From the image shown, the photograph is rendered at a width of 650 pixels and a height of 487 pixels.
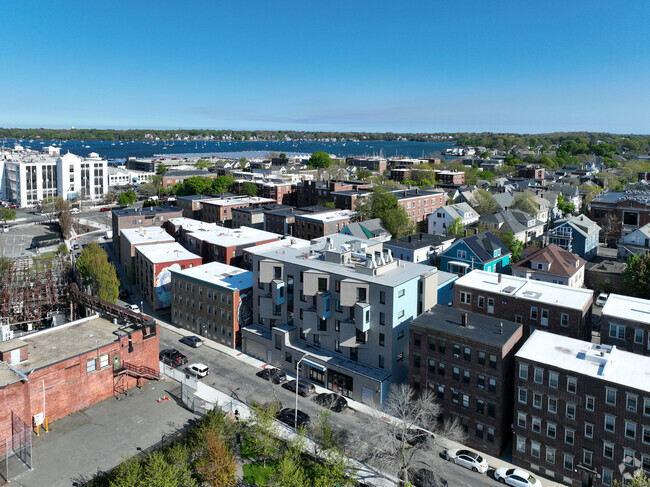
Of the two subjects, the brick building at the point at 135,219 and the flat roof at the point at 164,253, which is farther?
the brick building at the point at 135,219

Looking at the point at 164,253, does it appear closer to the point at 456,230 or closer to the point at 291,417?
the point at 291,417

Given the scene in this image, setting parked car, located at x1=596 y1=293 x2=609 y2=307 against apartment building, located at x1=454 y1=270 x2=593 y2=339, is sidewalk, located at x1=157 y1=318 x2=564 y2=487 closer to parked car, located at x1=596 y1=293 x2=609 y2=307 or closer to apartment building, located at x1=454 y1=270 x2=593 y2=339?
apartment building, located at x1=454 y1=270 x2=593 y2=339

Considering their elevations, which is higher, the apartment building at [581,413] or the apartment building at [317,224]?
the apartment building at [317,224]

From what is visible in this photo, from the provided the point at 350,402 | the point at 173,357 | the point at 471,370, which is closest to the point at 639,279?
the point at 471,370

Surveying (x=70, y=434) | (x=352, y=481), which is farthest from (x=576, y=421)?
(x=70, y=434)

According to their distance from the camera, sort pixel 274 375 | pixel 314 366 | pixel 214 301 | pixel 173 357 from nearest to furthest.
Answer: pixel 314 366 < pixel 274 375 < pixel 173 357 < pixel 214 301

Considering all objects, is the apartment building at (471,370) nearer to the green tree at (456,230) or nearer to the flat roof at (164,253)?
the flat roof at (164,253)

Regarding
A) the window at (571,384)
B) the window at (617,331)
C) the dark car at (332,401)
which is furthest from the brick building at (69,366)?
the window at (617,331)
